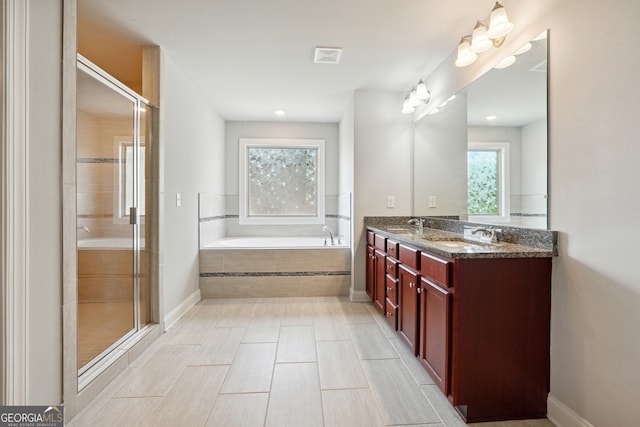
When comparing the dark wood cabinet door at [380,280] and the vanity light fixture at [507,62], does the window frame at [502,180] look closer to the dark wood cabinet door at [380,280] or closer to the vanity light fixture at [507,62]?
the vanity light fixture at [507,62]

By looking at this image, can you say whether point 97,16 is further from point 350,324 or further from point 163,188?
point 350,324

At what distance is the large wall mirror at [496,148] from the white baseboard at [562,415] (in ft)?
2.83

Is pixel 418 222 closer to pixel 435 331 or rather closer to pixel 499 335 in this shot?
pixel 435 331

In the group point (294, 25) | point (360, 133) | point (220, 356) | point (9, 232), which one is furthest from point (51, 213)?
point (360, 133)

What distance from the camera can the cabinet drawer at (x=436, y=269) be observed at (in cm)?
167

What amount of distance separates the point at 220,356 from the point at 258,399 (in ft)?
2.08

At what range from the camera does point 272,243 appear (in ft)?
13.7

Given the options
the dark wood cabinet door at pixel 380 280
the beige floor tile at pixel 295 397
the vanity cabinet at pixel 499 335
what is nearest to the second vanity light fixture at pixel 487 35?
the vanity cabinet at pixel 499 335

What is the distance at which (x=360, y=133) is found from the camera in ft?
11.4

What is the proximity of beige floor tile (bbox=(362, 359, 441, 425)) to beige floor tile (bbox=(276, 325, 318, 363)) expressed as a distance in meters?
0.42

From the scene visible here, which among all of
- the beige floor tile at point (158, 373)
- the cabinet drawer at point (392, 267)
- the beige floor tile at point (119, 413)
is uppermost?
the cabinet drawer at point (392, 267)

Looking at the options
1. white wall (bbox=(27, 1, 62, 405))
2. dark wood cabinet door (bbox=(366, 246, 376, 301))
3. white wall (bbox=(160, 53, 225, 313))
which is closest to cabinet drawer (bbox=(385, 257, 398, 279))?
dark wood cabinet door (bbox=(366, 246, 376, 301))

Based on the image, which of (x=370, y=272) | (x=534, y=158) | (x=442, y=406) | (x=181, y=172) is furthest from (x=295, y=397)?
(x=181, y=172)

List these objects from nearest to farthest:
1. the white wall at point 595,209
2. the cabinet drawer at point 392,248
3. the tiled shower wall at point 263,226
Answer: the white wall at point 595,209, the cabinet drawer at point 392,248, the tiled shower wall at point 263,226
